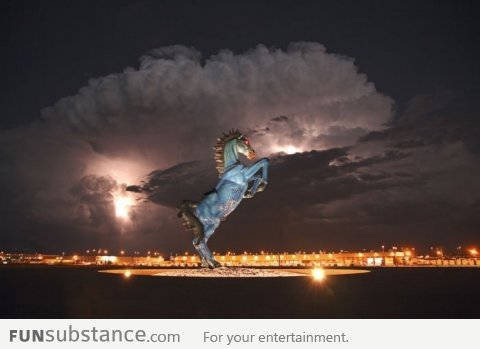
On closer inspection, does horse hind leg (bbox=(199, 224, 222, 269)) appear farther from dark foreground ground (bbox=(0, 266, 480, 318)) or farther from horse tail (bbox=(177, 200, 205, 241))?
dark foreground ground (bbox=(0, 266, 480, 318))

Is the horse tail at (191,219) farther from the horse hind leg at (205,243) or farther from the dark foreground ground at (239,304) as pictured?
the dark foreground ground at (239,304)

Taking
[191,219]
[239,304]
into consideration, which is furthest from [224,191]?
[239,304]

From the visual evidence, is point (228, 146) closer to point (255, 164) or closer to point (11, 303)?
point (255, 164)

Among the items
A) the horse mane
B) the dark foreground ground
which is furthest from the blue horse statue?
the dark foreground ground

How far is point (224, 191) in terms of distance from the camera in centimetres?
2403

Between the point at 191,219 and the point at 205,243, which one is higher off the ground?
the point at 191,219

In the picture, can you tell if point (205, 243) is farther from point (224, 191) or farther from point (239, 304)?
point (239, 304)

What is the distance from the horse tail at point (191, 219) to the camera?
79.7ft

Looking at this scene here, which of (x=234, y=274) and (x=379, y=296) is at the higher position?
(x=234, y=274)

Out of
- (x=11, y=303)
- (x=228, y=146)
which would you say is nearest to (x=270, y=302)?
(x=11, y=303)

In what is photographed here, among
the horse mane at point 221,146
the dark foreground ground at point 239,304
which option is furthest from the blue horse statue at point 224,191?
the dark foreground ground at point 239,304

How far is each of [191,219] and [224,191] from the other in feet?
7.55
